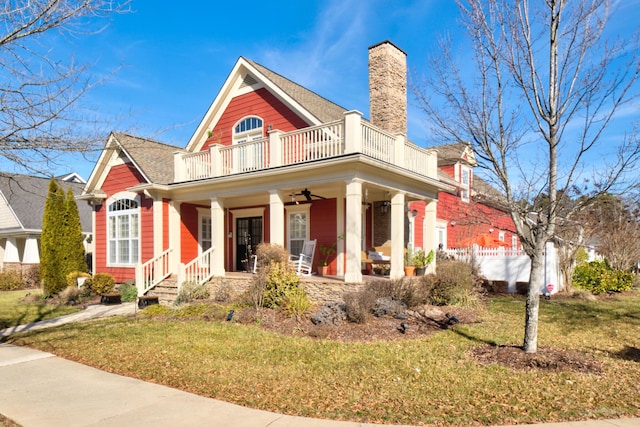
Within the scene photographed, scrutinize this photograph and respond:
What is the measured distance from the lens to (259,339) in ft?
26.5

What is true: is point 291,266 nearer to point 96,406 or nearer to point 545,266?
point 96,406

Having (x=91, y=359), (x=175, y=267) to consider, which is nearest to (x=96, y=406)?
(x=91, y=359)

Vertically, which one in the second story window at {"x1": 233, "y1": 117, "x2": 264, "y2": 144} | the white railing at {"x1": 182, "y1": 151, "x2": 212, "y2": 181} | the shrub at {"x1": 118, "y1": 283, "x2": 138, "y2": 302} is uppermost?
the second story window at {"x1": 233, "y1": 117, "x2": 264, "y2": 144}

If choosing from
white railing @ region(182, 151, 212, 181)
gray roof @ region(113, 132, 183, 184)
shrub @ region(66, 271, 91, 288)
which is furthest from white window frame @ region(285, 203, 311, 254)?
shrub @ region(66, 271, 91, 288)

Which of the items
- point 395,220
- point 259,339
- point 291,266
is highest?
point 395,220

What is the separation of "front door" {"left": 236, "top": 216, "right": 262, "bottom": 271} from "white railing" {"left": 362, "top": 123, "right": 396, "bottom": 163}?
6.45 metres

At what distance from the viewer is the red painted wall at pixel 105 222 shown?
15.7 meters

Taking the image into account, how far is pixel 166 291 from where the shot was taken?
14000mm

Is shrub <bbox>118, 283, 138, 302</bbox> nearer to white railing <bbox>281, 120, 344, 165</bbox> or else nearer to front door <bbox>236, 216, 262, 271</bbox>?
front door <bbox>236, 216, 262, 271</bbox>

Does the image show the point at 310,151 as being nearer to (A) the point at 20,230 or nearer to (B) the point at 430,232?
(B) the point at 430,232

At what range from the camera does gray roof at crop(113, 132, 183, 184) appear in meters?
15.2

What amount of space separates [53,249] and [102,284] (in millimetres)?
2757

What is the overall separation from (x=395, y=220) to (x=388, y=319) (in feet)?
11.0

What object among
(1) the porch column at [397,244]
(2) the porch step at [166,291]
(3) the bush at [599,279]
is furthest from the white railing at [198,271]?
(3) the bush at [599,279]
